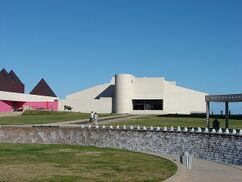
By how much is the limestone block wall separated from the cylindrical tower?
49.8m

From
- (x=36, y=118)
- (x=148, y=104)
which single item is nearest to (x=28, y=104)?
(x=148, y=104)

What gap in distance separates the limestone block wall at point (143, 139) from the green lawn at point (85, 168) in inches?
188

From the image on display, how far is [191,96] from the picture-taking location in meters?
95.0

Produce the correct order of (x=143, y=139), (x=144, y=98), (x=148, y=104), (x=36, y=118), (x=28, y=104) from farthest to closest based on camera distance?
(x=28, y=104) → (x=148, y=104) → (x=144, y=98) → (x=36, y=118) → (x=143, y=139)

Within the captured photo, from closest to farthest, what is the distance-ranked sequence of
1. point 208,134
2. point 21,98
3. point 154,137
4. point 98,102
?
point 208,134, point 154,137, point 98,102, point 21,98

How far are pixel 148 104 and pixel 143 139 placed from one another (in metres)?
60.0

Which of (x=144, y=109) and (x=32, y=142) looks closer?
(x=32, y=142)

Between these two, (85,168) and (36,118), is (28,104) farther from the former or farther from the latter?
(85,168)

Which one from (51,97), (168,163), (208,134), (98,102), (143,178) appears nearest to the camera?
(143,178)

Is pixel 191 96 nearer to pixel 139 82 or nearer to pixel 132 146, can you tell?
pixel 139 82

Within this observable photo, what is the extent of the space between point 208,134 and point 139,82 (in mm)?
63173

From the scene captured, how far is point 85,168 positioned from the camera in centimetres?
2245

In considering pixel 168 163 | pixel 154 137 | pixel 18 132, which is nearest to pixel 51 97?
pixel 18 132

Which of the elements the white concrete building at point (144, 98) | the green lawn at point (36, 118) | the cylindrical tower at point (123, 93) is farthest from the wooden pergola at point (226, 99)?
the white concrete building at point (144, 98)
